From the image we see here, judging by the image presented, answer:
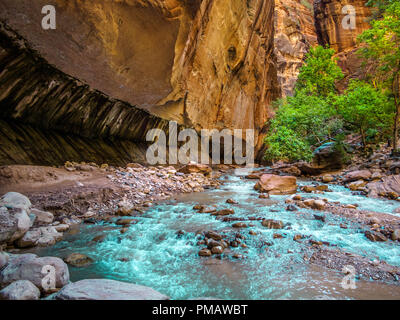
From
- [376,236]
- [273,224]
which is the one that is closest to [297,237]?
[273,224]

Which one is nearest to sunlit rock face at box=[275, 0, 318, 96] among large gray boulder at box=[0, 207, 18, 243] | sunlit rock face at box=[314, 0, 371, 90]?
sunlit rock face at box=[314, 0, 371, 90]

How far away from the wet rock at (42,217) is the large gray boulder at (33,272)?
76.6 inches

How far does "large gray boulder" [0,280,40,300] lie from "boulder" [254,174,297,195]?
6.81 meters

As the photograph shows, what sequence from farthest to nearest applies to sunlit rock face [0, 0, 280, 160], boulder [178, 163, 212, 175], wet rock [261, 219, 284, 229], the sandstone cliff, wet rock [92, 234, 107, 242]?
boulder [178, 163, 212, 175], sunlit rock face [0, 0, 280, 160], the sandstone cliff, wet rock [261, 219, 284, 229], wet rock [92, 234, 107, 242]

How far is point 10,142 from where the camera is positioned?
5918 millimetres

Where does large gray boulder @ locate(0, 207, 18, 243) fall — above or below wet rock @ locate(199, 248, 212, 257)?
above

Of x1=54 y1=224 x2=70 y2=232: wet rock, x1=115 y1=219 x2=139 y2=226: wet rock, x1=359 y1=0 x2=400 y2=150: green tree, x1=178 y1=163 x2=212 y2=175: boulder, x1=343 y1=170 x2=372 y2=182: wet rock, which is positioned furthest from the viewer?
x1=178 y1=163 x2=212 y2=175: boulder

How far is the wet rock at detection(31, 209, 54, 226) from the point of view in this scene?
383 centimetres

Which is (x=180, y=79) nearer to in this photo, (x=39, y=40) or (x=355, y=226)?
(x=39, y=40)

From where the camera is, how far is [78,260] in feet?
8.90

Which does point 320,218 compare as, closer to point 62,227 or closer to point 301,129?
point 62,227

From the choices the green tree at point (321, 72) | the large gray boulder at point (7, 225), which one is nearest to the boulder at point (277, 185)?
the large gray boulder at point (7, 225)

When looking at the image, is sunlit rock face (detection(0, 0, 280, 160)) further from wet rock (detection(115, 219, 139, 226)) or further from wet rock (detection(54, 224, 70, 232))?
wet rock (detection(115, 219, 139, 226))

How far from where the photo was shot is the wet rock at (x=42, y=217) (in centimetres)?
383
